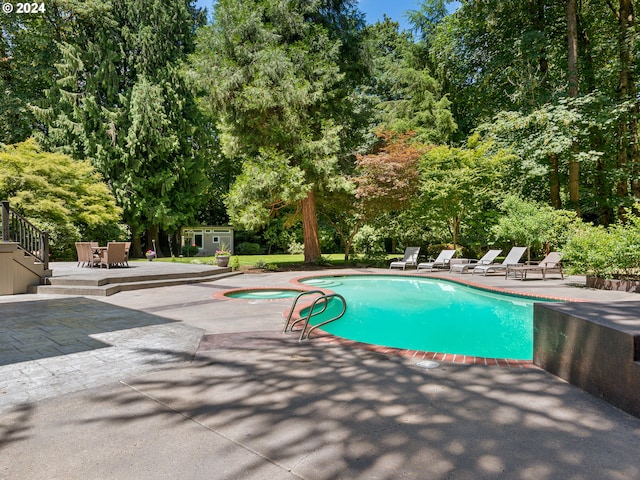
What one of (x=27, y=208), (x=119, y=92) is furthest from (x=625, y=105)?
(x=119, y=92)

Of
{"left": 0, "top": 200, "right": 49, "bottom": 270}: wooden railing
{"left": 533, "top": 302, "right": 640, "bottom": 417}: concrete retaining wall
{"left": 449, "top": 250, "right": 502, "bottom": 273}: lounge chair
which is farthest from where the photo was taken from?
{"left": 449, "top": 250, "right": 502, "bottom": 273}: lounge chair

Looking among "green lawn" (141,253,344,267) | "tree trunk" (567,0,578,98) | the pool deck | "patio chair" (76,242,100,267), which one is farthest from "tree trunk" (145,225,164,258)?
"tree trunk" (567,0,578,98)

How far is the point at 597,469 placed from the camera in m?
2.08

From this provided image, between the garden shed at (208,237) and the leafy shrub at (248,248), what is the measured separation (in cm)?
102

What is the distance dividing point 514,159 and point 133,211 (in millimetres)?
21014

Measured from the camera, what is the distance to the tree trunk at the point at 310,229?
56.2 feet

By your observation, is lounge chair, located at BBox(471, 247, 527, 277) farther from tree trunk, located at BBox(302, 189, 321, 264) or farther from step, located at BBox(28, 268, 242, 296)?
step, located at BBox(28, 268, 242, 296)

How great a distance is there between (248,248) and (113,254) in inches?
657

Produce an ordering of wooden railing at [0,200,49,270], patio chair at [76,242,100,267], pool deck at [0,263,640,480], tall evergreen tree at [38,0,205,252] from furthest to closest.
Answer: tall evergreen tree at [38,0,205,252], patio chair at [76,242,100,267], wooden railing at [0,200,49,270], pool deck at [0,263,640,480]

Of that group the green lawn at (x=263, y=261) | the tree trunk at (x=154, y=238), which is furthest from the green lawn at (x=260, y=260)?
the tree trunk at (x=154, y=238)

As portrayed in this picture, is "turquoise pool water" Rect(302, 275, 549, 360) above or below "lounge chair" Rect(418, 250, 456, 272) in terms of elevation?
below

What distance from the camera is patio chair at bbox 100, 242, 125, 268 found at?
40.3 ft

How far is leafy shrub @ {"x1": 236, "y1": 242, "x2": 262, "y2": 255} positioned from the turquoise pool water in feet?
59.3

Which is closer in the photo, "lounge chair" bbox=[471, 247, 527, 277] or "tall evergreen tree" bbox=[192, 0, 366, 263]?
"lounge chair" bbox=[471, 247, 527, 277]
